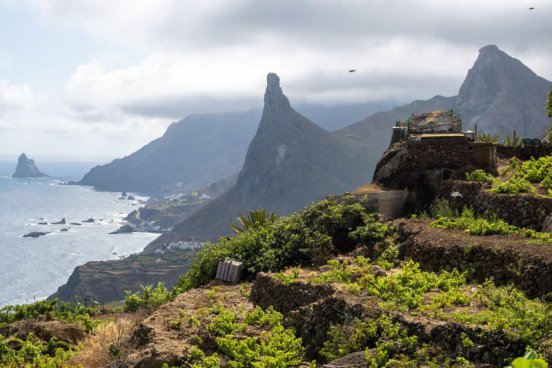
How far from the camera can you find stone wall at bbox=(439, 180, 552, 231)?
13.7m

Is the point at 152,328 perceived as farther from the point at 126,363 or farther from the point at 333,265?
the point at 333,265

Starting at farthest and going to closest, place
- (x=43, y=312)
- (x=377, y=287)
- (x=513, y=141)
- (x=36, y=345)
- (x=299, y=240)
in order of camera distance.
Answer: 1. (x=513, y=141)
2. (x=43, y=312)
3. (x=299, y=240)
4. (x=36, y=345)
5. (x=377, y=287)

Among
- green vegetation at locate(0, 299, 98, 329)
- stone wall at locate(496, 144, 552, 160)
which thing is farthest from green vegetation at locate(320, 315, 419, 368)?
stone wall at locate(496, 144, 552, 160)

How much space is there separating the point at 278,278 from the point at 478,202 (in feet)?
20.7

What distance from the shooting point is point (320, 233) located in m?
16.9

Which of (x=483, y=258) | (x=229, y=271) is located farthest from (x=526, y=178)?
(x=229, y=271)

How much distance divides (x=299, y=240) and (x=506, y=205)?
585 cm

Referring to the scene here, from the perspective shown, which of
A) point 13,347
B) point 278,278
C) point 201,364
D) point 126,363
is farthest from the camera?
point 13,347

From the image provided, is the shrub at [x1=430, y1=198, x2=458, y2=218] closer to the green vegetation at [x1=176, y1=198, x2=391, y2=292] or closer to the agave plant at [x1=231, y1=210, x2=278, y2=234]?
the green vegetation at [x1=176, y1=198, x2=391, y2=292]

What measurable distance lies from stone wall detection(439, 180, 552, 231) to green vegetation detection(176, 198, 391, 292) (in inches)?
98.8

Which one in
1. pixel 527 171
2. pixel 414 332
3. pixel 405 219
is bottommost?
pixel 414 332

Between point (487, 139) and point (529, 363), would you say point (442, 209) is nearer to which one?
point (487, 139)

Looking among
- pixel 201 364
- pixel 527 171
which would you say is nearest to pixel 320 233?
pixel 527 171

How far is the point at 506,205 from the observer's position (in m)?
14.5
